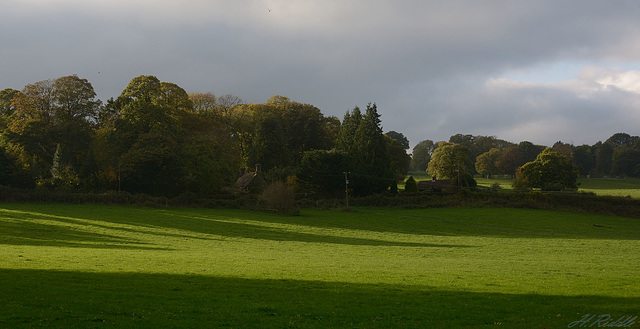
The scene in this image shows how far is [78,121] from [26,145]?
805 centimetres

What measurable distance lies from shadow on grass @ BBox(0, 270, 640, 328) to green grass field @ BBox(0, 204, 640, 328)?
0.03 metres

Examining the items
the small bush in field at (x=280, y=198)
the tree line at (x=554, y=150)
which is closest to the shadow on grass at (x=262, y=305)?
the small bush in field at (x=280, y=198)

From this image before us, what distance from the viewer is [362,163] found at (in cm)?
9169

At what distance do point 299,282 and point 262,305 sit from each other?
4.07 metres

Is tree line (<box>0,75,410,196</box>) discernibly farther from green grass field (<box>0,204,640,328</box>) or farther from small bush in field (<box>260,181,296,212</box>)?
green grass field (<box>0,204,640,328</box>)

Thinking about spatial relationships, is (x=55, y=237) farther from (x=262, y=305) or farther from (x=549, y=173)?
(x=549, y=173)

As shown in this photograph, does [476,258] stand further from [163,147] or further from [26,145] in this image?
[26,145]

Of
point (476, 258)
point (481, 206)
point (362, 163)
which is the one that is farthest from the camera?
A: point (362, 163)

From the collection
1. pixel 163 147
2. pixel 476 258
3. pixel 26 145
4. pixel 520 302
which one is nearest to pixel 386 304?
pixel 520 302

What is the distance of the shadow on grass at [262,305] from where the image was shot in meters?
11.9

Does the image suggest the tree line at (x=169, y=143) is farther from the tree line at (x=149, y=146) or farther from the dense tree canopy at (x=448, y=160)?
the dense tree canopy at (x=448, y=160)

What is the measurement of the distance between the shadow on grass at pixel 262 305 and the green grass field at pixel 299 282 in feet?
0.11

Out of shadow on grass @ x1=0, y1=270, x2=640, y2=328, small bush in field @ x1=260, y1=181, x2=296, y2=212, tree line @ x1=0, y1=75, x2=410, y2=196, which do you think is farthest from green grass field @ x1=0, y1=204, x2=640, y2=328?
tree line @ x1=0, y1=75, x2=410, y2=196

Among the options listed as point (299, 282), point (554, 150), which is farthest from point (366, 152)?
point (554, 150)
